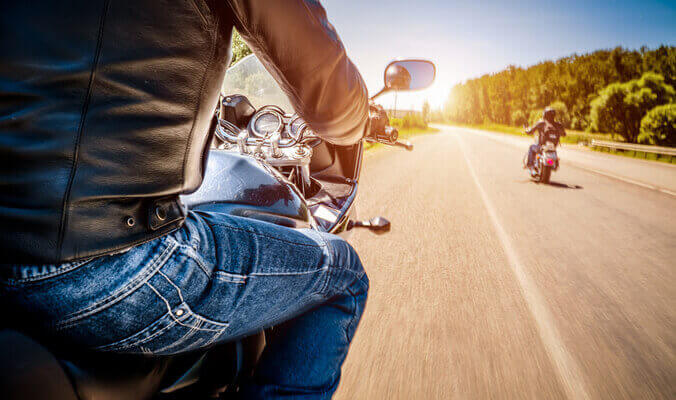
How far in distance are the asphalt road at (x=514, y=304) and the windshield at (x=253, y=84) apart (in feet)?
5.27

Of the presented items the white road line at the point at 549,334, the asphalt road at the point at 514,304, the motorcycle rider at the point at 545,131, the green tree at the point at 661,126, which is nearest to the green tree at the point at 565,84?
the green tree at the point at 661,126

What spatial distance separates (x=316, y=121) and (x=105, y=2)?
0.66 meters

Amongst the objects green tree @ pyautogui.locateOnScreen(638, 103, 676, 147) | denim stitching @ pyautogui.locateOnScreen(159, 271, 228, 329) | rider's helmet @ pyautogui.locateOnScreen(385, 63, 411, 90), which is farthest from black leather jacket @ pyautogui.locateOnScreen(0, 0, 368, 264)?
green tree @ pyautogui.locateOnScreen(638, 103, 676, 147)

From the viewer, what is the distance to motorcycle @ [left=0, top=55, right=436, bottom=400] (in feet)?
1.88

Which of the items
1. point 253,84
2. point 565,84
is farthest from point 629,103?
point 253,84

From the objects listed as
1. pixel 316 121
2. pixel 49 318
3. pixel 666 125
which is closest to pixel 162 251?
pixel 49 318

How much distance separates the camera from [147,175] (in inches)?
26.3

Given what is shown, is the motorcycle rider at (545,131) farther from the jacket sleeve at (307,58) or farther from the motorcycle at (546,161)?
the jacket sleeve at (307,58)

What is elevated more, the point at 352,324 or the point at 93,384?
the point at 93,384

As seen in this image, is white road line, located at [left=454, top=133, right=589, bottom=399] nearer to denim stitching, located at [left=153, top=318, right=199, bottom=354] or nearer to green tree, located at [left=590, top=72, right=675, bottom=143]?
denim stitching, located at [left=153, top=318, right=199, bottom=354]

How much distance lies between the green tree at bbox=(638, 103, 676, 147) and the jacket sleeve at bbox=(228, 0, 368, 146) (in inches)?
1107

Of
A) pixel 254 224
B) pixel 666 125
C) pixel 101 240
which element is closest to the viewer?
pixel 101 240

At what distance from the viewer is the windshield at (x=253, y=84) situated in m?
1.90

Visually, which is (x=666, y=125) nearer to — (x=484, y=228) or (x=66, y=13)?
(x=484, y=228)
